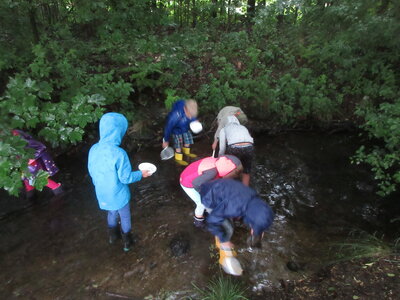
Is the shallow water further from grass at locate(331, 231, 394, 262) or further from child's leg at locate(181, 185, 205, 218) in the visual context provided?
child's leg at locate(181, 185, 205, 218)

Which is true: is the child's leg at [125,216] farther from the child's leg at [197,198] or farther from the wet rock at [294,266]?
the wet rock at [294,266]

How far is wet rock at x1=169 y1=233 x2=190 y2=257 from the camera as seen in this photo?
3965mm

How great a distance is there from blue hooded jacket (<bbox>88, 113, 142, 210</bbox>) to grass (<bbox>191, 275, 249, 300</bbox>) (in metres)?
1.57

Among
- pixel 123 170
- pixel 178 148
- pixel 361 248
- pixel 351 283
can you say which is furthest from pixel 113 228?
pixel 361 248

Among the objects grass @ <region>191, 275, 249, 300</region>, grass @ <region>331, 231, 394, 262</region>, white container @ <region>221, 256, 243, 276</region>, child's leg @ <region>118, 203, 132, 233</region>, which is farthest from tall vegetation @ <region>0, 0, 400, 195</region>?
grass @ <region>191, 275, 249, 300</region>

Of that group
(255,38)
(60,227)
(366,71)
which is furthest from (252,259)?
(255,38)

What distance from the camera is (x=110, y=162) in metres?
3.21

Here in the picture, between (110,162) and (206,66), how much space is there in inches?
241

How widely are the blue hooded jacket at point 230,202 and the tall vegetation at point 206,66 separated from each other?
278cm

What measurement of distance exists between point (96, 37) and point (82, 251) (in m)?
6.35

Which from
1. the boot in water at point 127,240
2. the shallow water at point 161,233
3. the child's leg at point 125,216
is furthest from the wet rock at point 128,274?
the child's leg at point 125,216

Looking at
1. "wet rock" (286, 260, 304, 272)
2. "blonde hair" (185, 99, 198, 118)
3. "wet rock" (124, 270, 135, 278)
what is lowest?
"wet rock" (286, 260, 304, 272)

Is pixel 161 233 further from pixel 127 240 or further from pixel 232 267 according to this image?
pixel 232 267

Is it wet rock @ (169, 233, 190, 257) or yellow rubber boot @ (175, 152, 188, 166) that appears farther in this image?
yellow rubber boot @ (175, 152, 188, 166)
